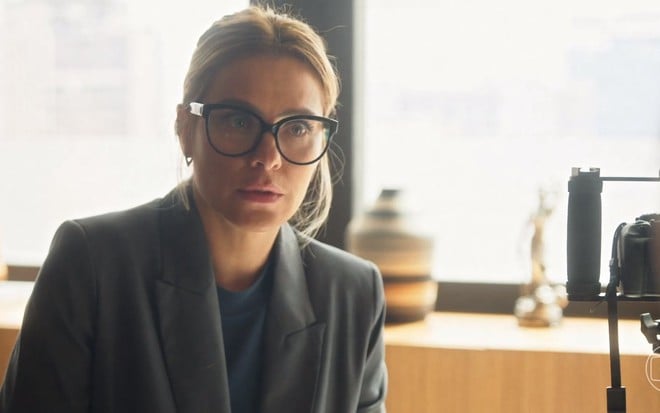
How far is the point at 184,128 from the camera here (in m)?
1.43

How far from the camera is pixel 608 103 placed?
2084mm

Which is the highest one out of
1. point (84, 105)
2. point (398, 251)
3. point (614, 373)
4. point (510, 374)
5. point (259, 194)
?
point (84, 105)

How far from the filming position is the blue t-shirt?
142 centimetres

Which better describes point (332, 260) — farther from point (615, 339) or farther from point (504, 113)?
point (504, 113)

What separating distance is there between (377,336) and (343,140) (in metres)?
0.70

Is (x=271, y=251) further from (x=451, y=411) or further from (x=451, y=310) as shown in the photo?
(x=451, y=310)

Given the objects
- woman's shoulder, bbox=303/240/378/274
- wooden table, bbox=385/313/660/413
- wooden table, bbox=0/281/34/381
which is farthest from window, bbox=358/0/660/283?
wooden table, bbox=0/281/34/381

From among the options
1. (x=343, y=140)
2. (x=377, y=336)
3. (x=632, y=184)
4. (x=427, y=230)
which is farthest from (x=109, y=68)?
(x=632, y=184)

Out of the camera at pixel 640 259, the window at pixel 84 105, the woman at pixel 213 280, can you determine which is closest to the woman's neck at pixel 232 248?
the woman at pixel 213 280

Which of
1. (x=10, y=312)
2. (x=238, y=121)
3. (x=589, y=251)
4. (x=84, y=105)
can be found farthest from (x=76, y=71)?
(x=589, y=251)

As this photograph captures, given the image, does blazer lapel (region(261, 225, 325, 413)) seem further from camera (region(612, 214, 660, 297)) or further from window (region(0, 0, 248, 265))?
window (region(0, 0, 248, 265))

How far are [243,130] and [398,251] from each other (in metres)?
0.67

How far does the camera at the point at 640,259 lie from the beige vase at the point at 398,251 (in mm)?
667

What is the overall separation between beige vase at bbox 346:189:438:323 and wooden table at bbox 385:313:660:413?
0.34 feet
